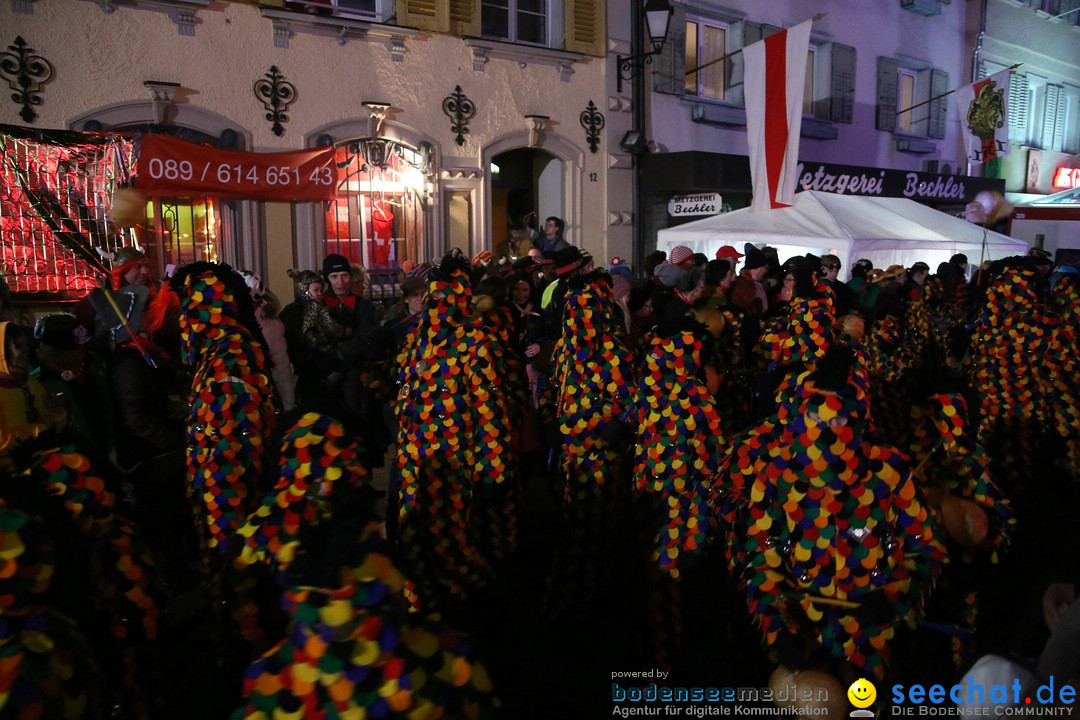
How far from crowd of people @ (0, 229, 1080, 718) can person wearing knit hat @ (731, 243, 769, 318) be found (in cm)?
81

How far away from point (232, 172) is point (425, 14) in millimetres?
3693

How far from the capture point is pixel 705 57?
43.8 feet

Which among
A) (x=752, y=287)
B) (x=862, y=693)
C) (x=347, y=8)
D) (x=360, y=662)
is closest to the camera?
(x=360, y=662)

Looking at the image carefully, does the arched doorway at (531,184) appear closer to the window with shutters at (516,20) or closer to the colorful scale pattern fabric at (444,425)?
the window with shutters at (516,20)

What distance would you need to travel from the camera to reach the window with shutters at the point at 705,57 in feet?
43.0

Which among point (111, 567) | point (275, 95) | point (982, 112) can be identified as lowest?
point (111, 567)

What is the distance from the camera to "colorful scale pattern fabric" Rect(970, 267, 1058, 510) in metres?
5.64

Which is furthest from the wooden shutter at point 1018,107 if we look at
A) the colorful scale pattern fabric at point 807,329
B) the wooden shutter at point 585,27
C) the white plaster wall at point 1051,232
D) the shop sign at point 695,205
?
the colorful scale pattern fabric at point 807,329

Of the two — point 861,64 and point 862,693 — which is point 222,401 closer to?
point 862,693

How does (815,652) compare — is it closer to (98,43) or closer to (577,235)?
(98,43)

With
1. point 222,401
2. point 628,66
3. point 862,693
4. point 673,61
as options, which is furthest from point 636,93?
point 862,693

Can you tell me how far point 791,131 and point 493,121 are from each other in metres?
4.18

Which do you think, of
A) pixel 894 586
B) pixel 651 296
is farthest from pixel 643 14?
pixel 894 586

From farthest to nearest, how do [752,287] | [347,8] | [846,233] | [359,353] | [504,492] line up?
[846,233] → [347,8] → [752,287] → [359,353] → [504,492]
